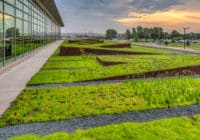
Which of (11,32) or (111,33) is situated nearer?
(11,32)

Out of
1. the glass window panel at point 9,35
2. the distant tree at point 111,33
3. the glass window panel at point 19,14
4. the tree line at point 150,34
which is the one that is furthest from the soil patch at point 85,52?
the distant tree at point 111,33

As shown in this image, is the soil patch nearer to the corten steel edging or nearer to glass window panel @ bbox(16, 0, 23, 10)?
glass window panel @ bbox(16, 0, 23, 10)

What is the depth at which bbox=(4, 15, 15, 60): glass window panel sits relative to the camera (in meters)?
17.5

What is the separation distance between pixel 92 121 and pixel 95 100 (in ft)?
6.94

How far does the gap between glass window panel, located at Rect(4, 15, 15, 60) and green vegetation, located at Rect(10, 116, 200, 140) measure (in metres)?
12.3

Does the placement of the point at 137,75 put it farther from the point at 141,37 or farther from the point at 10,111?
the point at 141,37

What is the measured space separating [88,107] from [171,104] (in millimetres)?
2802

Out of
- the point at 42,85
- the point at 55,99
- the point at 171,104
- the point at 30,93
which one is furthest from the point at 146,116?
the point at 42,85

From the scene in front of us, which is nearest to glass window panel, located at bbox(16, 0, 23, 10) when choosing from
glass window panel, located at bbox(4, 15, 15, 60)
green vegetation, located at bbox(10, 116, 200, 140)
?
glass window panel, located at bbox(4, 15, 15, 60)

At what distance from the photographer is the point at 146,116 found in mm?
8492

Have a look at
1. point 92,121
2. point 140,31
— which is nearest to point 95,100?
point 92,121

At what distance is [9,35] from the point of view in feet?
60.3

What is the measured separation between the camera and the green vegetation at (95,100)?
8.47 m

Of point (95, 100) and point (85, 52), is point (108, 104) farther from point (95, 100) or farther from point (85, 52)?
point (85, 52)
